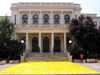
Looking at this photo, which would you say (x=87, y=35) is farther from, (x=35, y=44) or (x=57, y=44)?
(x=35, y=44)

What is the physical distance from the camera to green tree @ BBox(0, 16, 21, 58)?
25531 mm

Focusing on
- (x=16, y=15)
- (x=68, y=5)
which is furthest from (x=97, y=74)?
(x=16, y=15)

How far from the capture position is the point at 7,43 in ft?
87.4

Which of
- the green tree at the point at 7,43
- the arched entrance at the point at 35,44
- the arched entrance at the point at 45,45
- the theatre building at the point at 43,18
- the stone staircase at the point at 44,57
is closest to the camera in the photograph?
the green tree at the point at 7,43

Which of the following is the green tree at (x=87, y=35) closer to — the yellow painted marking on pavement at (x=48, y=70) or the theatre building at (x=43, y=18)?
the theatre building at (x=43, y=18)

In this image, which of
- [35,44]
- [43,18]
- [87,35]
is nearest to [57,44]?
[35,44]

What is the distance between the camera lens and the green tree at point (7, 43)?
1005 inches

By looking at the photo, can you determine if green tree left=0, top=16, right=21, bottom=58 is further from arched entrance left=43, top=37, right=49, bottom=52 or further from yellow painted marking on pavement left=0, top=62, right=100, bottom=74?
yellow painted marking on pavement left=0, top=62, right=100, bottom=74

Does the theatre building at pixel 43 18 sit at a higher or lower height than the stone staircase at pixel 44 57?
higher

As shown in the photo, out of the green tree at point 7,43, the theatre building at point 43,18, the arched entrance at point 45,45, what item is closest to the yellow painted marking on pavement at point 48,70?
the green tree at point 7,43

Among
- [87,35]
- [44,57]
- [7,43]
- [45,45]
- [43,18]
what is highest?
[43,18]

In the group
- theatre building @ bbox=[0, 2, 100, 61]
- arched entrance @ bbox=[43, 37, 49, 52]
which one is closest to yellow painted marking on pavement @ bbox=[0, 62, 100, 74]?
theatre building @ bbox=[0, 2, 100, 61]

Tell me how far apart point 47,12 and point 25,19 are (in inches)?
234

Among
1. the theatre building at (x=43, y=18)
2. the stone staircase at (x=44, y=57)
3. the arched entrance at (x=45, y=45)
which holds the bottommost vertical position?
the stone staircase at (x=44, y=57)
